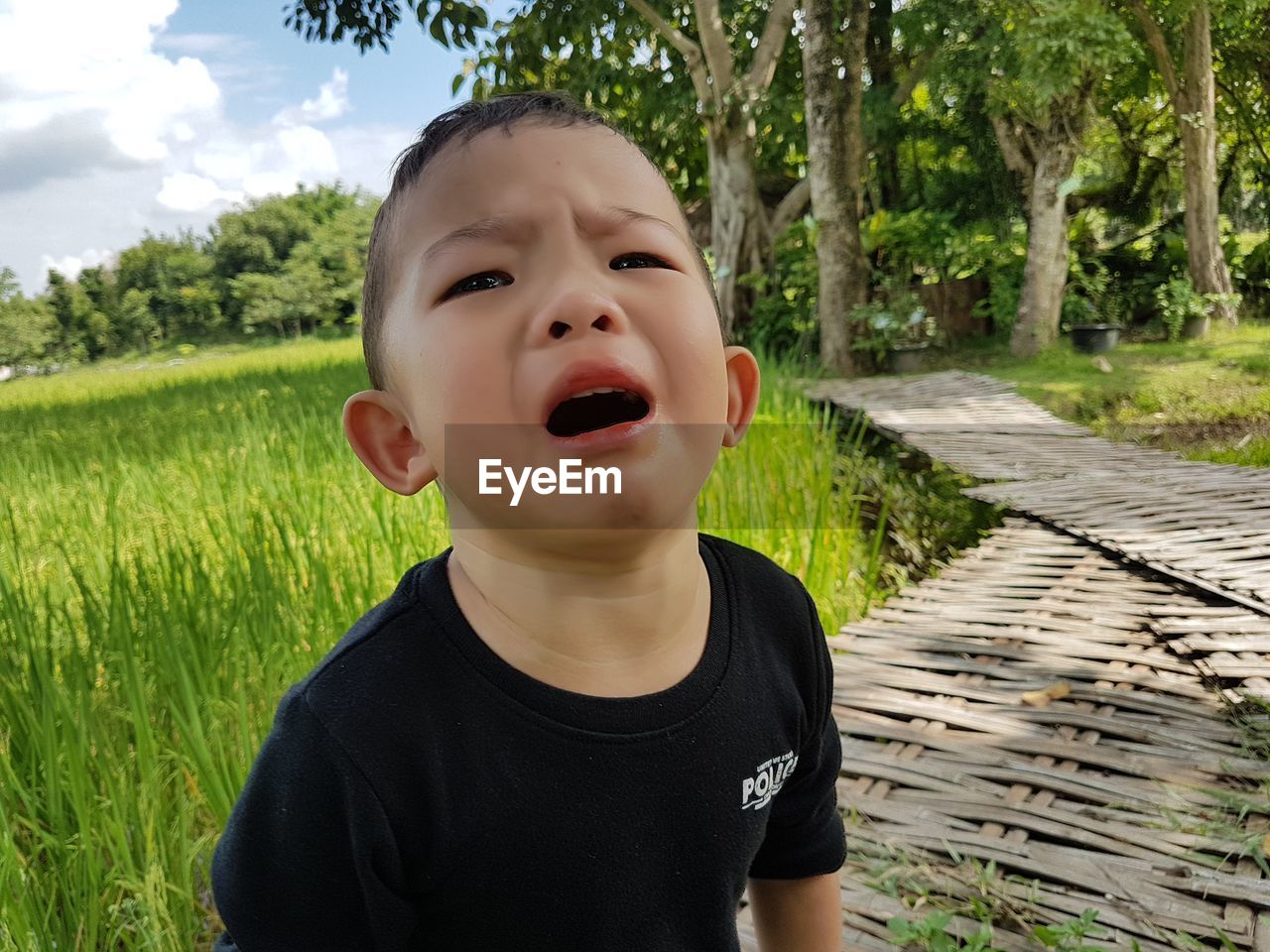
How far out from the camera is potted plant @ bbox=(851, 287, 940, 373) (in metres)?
7.17

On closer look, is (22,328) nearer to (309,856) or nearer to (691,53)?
(691,53)

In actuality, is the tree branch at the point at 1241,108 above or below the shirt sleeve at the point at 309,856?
above

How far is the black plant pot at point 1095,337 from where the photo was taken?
7.55m

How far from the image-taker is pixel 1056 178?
285 inches

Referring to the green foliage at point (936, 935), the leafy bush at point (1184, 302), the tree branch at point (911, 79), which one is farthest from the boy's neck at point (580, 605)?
the tree branch at point (911, 79)

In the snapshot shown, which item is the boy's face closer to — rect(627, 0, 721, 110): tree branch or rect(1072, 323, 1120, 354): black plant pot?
rect(627, 0, 721, 110): tree branch

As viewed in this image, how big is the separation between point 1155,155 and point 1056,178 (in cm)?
363

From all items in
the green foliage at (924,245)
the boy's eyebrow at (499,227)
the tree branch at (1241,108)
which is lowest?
the boy's eyebrow at (499,227)

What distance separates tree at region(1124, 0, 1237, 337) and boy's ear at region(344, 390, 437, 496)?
845cm

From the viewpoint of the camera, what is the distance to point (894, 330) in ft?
23.7

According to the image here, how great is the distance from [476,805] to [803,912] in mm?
456

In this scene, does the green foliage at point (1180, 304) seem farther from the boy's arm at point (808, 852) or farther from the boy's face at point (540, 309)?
the boy's face at point (540, 309)

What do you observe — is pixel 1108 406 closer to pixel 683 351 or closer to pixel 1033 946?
pixel 1033 946

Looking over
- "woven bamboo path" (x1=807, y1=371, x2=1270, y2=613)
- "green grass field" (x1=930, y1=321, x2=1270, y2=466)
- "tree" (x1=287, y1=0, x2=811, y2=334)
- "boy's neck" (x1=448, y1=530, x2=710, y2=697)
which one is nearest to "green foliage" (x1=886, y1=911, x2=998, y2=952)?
"boy's neck" (x1=448, y1=530, x2=710, y2=697)
